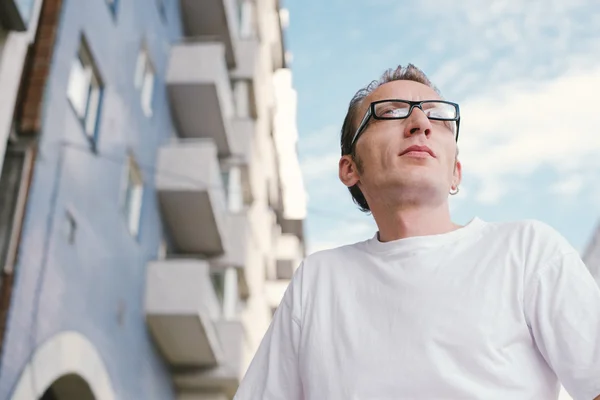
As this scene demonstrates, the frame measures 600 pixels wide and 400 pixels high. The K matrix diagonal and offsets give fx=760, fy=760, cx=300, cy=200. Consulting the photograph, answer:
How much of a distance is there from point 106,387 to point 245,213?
8000mm

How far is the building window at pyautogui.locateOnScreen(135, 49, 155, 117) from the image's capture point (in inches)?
499

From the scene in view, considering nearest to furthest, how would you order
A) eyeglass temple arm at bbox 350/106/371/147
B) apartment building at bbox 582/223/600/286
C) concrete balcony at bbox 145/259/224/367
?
eyeglass temple arm at bbox 350/106/371/147 → apartment building at bbox 582/223/600/286 → concrete balcony at bbox 145/259/224/367

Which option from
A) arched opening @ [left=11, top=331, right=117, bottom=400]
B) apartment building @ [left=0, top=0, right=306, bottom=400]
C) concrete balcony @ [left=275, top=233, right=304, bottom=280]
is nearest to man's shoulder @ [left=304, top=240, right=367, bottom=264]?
apartment building @ [left=0, top=0, right=306, bottom=400]

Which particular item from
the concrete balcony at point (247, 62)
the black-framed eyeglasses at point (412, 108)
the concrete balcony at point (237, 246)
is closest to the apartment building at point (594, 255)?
the black-framed eyeglasses at point (412, 108)

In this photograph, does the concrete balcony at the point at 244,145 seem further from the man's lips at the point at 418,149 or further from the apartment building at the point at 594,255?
the man's lips at the point at 418,149

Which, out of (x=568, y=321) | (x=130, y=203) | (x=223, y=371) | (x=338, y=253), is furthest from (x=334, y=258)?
(x=223, y=371)

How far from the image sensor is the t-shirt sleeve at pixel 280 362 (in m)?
2.01

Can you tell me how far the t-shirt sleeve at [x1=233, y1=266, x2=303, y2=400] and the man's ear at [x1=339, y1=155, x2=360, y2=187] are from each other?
1.33 ft

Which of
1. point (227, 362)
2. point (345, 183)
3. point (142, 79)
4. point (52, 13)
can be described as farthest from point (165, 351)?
point (345, 183)

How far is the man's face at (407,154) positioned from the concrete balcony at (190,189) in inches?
475

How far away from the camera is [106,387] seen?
1019 cm

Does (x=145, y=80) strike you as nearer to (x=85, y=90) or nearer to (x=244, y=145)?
(x=85, y=90)

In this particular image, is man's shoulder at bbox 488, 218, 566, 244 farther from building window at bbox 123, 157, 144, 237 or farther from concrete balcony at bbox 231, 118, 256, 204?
concrete balcony at bbox 231, 118, 256, 204

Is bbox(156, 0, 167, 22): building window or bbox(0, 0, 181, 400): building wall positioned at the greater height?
bbox(156, 0, 167, 22): building window
